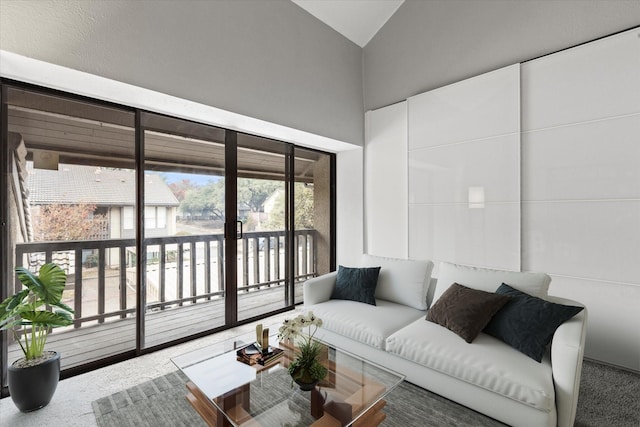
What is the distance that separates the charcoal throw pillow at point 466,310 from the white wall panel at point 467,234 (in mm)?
1025

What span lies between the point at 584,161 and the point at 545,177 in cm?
30

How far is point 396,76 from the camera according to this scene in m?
3.95

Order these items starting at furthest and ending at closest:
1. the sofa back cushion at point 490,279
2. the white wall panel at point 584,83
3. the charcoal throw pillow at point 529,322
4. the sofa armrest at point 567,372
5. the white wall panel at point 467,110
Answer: the white wall panel at point 467,110 → the white wall panel at point 584,83 → the sofa back cushion at point 490,279 → the charcoal throw pillow at point 529,322 → the sofa armrest at point 567,372

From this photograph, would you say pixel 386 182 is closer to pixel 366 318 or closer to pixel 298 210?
pixel 298 210

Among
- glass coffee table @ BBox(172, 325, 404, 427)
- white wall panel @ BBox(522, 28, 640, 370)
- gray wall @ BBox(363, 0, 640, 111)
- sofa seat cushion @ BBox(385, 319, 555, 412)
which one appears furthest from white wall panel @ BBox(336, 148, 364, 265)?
glass coffee table @ BBox(172, 325, 404, 427)

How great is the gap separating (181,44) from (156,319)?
2510 mm

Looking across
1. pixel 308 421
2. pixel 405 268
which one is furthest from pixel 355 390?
pixel 405 268

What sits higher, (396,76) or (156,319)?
(396,76)

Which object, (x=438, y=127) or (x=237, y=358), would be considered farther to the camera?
(x=438, y=127)

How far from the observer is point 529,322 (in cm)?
191

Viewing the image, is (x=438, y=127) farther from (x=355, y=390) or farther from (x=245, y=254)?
(x=355, y=390)

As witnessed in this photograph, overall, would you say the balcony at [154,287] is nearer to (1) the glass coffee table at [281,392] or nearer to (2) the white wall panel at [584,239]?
(1) the glass coffee table at [281,392]

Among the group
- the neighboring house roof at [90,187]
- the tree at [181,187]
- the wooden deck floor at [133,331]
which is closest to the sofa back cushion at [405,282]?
the wooden deck floor at [133,331]

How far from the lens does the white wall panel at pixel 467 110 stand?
118 inches
